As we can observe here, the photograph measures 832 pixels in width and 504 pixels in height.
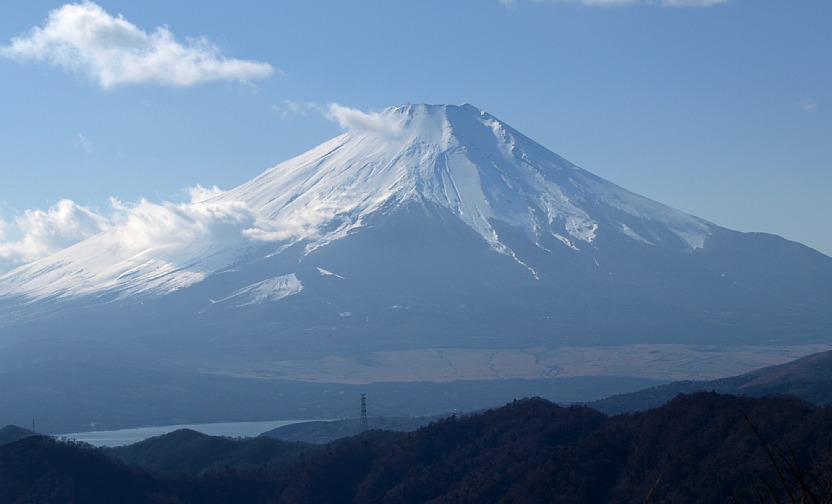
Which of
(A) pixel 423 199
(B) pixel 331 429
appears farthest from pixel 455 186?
(B) pixel 331 429

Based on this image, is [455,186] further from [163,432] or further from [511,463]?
[511,463]

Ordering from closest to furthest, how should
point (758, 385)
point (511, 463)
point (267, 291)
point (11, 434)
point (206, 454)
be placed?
point (511, 463) < point (206, 454) < point (11, 434) < point (758, 385) < point (267, 291)

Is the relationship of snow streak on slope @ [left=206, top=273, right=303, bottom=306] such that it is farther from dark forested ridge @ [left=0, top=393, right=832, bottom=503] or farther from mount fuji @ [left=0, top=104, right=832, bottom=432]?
dark forested ridge @ [left=0, top=393, right=832, bottom=503]

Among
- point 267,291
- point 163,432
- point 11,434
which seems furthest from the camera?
point 267,291

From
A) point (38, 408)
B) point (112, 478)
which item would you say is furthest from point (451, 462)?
point (38, 408)

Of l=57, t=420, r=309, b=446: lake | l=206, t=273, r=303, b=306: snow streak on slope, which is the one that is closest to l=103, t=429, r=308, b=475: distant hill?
l=57, t=420, r=309, b=446: lake

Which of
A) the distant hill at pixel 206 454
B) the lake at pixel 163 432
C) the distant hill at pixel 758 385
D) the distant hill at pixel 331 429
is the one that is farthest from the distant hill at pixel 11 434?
the distant hill at pixel 758 385
